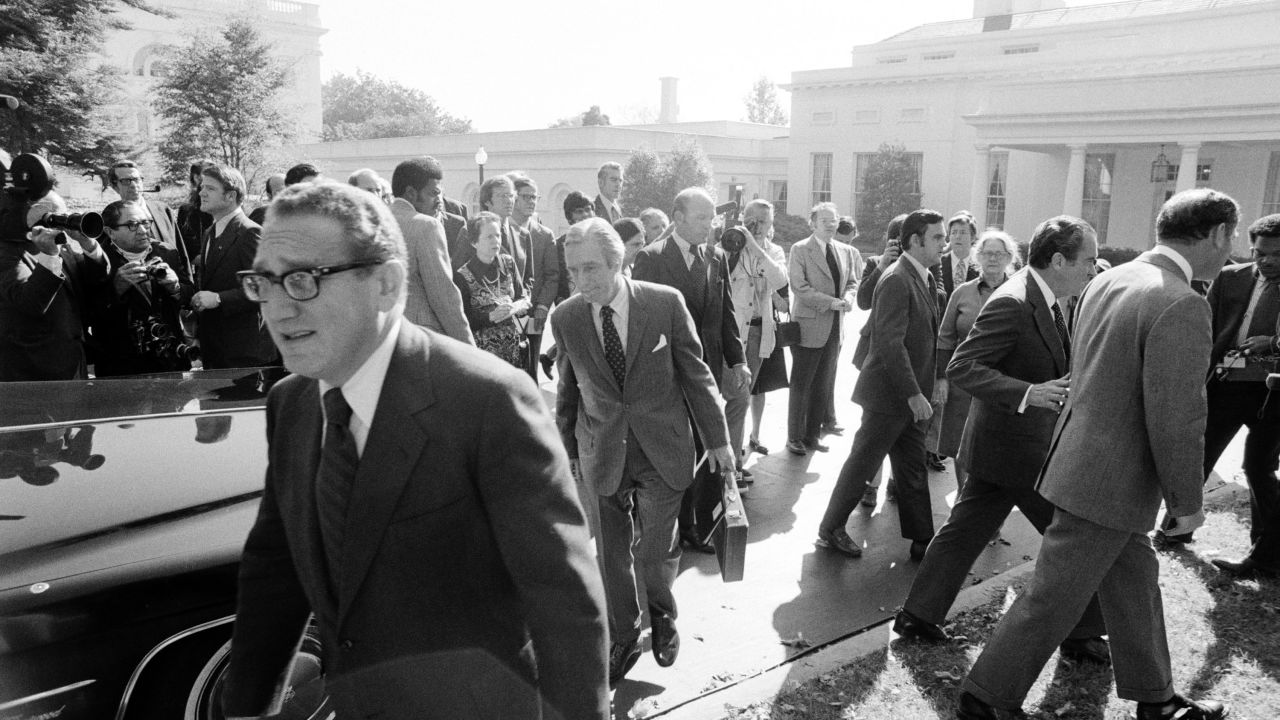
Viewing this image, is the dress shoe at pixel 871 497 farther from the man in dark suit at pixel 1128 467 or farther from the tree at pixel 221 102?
the tree at pixel 221 102

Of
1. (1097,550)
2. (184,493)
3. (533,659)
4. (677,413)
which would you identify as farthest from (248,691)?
(1097,550)

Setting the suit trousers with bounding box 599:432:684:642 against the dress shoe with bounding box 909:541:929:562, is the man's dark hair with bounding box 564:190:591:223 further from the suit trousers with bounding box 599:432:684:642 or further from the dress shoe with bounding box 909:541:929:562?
the suit trousers with bounding box 599:432:684:642

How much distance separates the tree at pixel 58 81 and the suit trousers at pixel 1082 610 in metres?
23.8

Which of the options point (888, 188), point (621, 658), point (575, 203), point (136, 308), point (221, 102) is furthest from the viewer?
point (888, 188)

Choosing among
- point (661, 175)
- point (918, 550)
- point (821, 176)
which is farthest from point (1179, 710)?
point (821, 176)

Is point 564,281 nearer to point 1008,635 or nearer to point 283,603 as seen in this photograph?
point 1008,635

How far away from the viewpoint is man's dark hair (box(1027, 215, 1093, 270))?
4062 mm

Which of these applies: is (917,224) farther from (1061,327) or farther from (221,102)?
(221,102)

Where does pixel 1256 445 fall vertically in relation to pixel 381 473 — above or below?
below

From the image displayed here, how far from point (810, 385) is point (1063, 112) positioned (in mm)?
27132

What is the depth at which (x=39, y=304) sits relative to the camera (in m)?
5.40

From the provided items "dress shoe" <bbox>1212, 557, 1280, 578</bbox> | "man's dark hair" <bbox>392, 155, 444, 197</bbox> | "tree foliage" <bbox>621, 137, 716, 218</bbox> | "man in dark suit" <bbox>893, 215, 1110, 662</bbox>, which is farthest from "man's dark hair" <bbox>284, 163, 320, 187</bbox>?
"tree foliage" <bbox>621, 137, 716, 218</bbox>

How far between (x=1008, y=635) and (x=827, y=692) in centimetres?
83

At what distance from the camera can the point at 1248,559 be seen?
5.22 m
